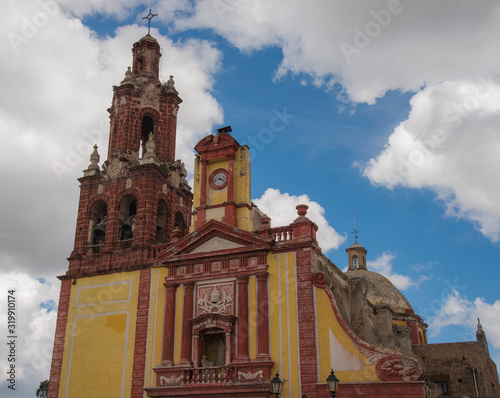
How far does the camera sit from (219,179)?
25.2 m

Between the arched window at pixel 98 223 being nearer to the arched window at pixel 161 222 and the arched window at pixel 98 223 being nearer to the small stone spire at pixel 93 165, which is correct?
the small stone spire at pixel 93 165

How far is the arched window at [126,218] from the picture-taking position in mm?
26578

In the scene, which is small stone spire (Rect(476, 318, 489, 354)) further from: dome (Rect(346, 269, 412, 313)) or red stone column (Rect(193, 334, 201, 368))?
red stone column (Rect(193, 334, 201, 368))

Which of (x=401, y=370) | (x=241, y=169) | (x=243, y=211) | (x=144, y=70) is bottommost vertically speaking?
(x=401, y=370)

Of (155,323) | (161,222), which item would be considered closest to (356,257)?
(161,222)

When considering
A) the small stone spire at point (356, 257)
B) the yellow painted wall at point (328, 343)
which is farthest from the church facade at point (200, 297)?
the small stone spire at point (356, 257)

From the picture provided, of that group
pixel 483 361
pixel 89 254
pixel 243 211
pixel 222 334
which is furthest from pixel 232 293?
pixel 483 361

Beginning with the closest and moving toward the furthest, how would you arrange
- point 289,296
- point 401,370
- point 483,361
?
point 401,370, point 289,296, point 483,361

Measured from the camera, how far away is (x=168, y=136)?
29312 millimetres

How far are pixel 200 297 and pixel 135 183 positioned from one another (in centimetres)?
696

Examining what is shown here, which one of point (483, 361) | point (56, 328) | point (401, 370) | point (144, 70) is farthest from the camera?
point (144, 70)

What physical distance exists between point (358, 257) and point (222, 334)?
21890 mm

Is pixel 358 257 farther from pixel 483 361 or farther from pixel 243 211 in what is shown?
pixel 243 211

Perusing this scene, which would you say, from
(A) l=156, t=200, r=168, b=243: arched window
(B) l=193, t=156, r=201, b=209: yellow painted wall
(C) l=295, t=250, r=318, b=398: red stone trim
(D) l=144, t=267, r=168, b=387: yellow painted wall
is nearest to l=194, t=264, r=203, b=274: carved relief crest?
(D) l=144, t=267, r=168, b=387: yellow painted wall
